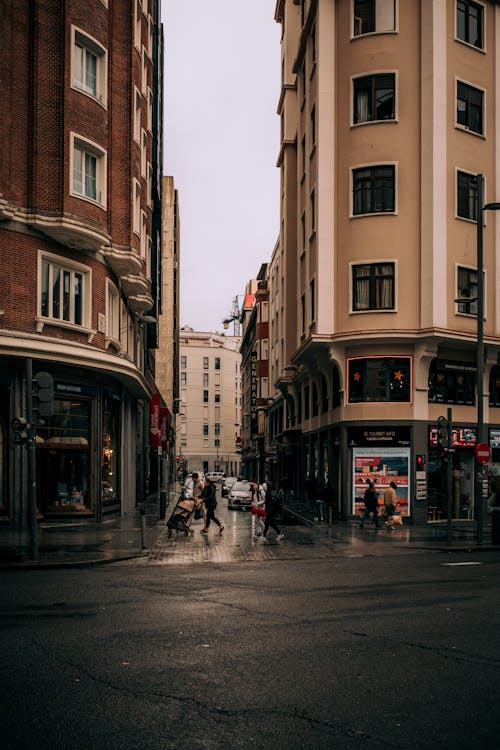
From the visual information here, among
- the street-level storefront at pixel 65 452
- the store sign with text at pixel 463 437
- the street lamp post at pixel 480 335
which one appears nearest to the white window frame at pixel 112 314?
the street-level storefront at pixel 65 452

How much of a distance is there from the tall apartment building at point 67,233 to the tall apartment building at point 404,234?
7964 mm

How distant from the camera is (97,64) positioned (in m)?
26.9

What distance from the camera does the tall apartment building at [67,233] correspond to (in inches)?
925

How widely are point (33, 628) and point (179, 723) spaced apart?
4.10 metres

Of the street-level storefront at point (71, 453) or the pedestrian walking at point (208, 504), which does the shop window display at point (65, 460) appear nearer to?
the street-level storefront at point (71, 453)

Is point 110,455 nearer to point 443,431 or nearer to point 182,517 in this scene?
point 182,517

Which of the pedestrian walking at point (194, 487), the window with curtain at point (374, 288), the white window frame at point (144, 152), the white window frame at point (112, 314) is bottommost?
the pedestrian walking at point (194, 487)

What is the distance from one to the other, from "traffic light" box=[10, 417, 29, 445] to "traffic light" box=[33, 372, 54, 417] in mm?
438

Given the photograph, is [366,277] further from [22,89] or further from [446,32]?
[22,89]

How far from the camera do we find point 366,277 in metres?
31.3

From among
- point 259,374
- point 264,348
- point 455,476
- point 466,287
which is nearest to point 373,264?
point 466,287

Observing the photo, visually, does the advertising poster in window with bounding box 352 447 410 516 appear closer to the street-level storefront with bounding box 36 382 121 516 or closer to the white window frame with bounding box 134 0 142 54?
the street-level storefront with bounding box 36 382 121 516

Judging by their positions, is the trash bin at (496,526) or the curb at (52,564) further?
the trash bin at (496,526)

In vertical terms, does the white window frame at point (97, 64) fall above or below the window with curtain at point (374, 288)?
above
